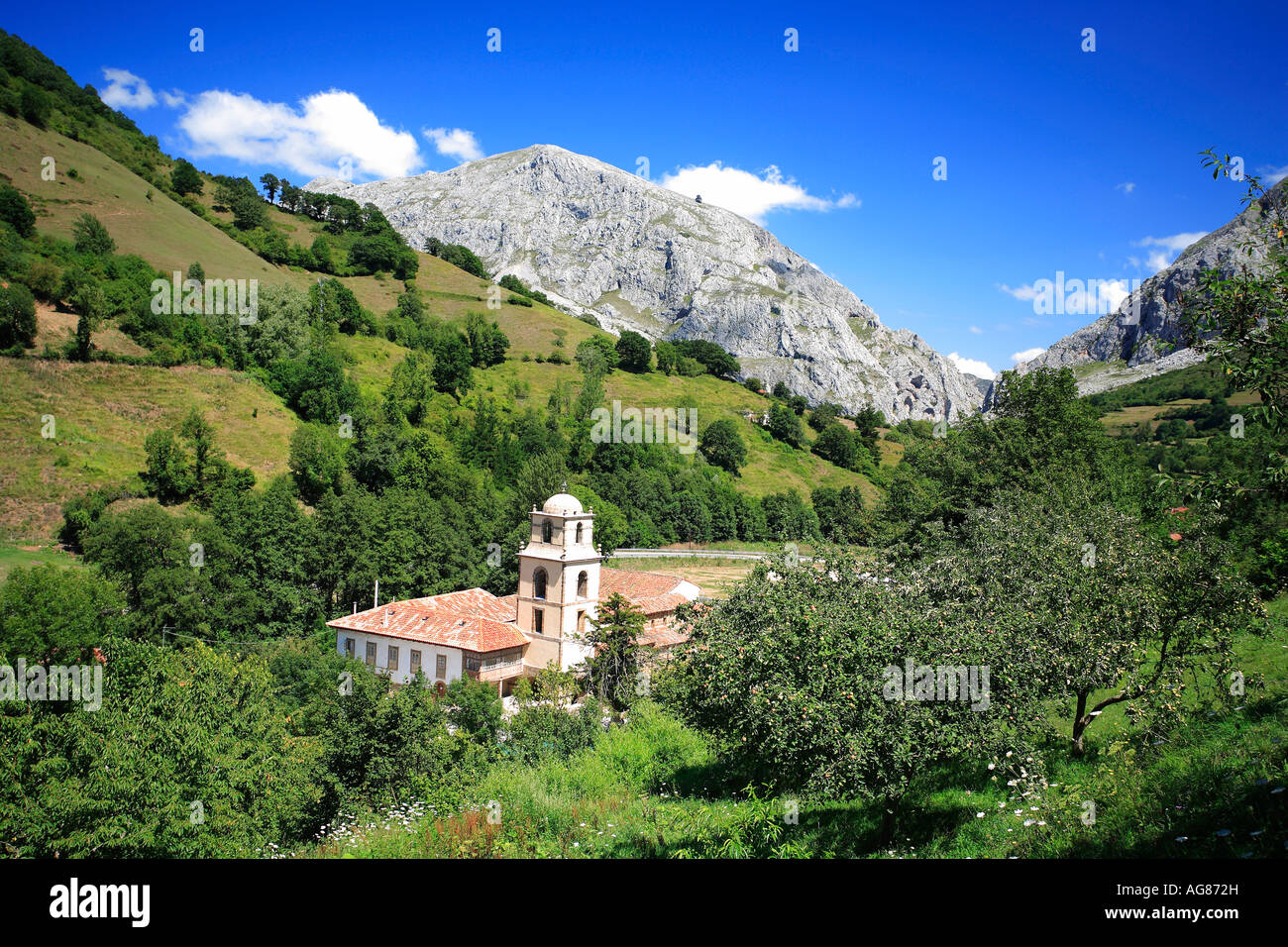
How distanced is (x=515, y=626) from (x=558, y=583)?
392 cm

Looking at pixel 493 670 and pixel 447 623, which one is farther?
pixel 447 623

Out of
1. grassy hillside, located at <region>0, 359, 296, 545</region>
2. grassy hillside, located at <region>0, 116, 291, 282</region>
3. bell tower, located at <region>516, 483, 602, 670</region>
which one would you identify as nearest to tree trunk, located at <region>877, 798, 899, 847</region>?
bell tower, located at <region>516, 483, 602, 670</region>

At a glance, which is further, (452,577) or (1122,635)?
(452,577)

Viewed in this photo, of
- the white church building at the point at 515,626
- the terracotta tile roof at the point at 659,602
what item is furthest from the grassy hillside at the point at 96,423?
the terracotta tile roof at the point at 659,602

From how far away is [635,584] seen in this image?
152ft

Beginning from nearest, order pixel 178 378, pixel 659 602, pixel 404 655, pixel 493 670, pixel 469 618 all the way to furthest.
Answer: pixel 493 670, pixel 404 655, pixel 469 618, pixel 659 602, pixel 178 378

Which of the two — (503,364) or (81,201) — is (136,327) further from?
(503,364)

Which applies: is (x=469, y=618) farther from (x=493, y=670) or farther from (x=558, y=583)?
(x=558, y=583)

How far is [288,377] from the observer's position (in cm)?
7106

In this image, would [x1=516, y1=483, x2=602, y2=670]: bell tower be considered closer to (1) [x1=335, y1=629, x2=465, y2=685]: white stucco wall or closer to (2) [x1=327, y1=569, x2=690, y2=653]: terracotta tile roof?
(2) [x1=327, y1=569, x2=690, y2=653]: terracotta tile roof

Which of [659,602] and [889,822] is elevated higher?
[889,822]

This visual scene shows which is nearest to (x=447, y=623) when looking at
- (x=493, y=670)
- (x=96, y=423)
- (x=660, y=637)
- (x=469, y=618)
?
(x=469, y=618)
